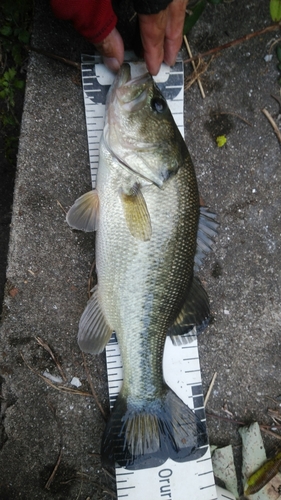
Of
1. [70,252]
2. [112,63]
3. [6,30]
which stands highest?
[6,30]

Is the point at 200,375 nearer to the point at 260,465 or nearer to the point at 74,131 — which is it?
the point at 260,465

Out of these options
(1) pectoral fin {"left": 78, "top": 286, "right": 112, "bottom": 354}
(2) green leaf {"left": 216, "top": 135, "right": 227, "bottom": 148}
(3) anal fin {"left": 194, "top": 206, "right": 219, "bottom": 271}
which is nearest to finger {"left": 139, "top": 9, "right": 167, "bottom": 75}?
(2) green leaf {"left": 216, "top": 135, "right": 227, "bottom": 148}

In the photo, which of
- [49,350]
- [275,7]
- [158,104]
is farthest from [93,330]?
[275,7]

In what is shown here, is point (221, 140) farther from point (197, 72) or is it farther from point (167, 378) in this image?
point (167, 378)

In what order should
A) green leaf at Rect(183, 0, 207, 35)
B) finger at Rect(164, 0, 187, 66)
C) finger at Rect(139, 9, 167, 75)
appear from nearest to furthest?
finger at Rect(139, 9, 167, 75), finger at Rect(164, 0, 187, 66), green leaf at Rect(183, 0, 207, 35)

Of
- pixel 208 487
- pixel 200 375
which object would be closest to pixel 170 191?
pixel 200 375

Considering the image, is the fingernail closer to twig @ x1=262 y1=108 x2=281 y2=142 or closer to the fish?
the fish

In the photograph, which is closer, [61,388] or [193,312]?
[193,312]

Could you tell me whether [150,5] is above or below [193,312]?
above
